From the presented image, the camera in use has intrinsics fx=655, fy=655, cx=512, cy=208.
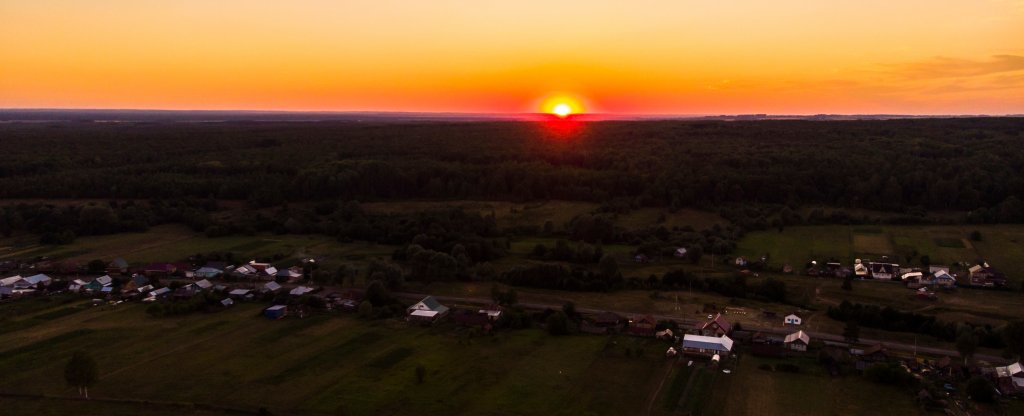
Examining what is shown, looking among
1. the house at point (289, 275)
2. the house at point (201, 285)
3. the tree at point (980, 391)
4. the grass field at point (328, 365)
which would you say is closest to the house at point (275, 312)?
the grass field at point (328, 365)

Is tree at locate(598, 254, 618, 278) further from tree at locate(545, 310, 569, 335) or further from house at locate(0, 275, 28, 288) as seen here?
house at locate(0, 275, 28, 288)

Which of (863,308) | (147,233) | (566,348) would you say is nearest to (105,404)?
(566,348)

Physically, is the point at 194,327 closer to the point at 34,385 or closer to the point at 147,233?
the point at 34,385

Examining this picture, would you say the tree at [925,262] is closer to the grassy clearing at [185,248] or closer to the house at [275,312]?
the grassy clearing at [185,248]

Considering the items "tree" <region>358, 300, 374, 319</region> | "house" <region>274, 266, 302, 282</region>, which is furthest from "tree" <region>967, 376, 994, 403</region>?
"house" <region>274, 266, 302, 282</region>

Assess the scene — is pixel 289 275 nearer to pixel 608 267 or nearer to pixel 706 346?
pixel 608 267

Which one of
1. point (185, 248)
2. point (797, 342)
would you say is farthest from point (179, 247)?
point (797, 342)
